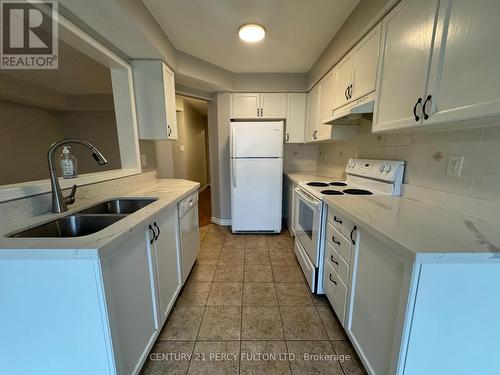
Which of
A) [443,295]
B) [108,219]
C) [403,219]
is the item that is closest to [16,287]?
[108,219]

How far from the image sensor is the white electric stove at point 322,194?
5.44 ft

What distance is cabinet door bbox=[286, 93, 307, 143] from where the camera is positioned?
10.8 feet

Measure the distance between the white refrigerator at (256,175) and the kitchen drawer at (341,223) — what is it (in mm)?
1484

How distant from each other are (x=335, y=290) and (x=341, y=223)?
0.53 meters

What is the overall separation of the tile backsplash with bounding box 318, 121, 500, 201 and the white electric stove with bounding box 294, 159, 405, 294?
0.32 ft

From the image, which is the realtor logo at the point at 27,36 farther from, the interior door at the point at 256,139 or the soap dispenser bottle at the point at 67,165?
the interior door at the point at 256,139

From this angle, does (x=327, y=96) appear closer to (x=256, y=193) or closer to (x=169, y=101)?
(x=256, y=193)

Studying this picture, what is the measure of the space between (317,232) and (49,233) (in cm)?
177

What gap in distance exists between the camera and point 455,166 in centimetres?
121

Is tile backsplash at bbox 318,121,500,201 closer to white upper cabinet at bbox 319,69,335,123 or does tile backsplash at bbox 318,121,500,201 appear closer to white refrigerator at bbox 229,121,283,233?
white upper cabinet at bbox 319,69,335,123

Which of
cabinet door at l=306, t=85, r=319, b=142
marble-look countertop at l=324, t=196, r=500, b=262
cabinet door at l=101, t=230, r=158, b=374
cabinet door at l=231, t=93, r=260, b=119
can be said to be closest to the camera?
marble-look countertop at l=324, t=196, r=500, b=262

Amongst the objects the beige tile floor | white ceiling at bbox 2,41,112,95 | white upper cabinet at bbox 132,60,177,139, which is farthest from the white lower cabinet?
white ceiling at bbox 2,41,112,95

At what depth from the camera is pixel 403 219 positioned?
1.07 m

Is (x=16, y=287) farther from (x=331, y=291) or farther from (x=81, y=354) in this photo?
(x=331, y=291)
